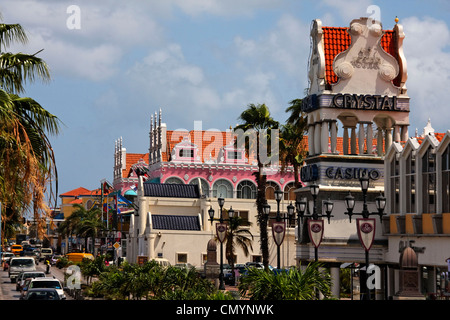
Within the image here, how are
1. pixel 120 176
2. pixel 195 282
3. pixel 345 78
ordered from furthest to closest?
1. pixel 120 176
2. pixel 345 78
3. pixel 195 282

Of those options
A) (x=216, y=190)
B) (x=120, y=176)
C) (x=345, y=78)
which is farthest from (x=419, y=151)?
(x=120, y=176)

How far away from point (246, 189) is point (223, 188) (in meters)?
2.45

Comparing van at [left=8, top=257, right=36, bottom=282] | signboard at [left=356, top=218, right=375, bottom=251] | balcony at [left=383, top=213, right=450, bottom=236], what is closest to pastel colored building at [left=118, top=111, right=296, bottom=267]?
van at [left=8, top=257, right=36, bottom=282]

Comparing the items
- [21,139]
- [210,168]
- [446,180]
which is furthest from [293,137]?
[21,139]

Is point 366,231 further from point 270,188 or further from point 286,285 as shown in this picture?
point 270,188

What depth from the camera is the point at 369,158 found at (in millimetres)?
39500

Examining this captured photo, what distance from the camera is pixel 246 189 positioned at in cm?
8600

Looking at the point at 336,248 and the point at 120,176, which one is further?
the point at 120,176

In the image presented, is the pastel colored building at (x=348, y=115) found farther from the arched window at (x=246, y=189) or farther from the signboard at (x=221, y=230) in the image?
the arched window at (x=246, y=189)

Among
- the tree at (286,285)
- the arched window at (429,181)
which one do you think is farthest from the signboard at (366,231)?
the arched window at (429,181)

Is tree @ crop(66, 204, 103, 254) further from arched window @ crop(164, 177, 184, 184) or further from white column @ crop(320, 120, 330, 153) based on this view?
white column @ crop(320, 120, 330, 153)

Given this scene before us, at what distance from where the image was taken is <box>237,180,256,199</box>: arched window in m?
85.7
